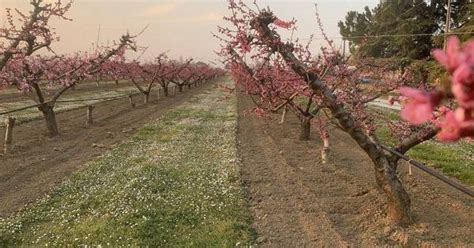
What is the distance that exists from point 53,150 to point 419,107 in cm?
1946

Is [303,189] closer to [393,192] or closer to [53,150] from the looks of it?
[393,192]

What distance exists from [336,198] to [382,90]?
580cm

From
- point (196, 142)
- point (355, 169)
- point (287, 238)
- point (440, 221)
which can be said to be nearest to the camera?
point (287, 238)

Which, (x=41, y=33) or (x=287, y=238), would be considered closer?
(x=287, y=238)

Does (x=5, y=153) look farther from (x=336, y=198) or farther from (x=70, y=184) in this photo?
(x=336, y=198)

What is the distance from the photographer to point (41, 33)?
1775cm

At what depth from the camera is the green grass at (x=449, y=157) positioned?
15.4 meters

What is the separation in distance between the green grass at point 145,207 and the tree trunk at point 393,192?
3064mm

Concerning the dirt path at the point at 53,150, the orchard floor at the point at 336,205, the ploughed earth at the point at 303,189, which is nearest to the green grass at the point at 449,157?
the ploughed earth at the point at 303,189

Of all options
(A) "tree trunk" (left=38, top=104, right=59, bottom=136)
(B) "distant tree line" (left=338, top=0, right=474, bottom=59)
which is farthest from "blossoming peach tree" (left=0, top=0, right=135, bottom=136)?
(B) "distant tree line" (left=338, top=0, right=474, bottom=59)

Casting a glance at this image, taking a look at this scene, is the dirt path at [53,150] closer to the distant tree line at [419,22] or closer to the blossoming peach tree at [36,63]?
the blossoming peach tree at [36,63]

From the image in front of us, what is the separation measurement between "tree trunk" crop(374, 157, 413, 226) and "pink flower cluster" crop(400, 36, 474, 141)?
26.3 ft

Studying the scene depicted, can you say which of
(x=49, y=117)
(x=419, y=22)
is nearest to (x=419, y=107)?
(x=49, y=117)

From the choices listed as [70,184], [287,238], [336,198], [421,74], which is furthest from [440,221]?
[421,74]
